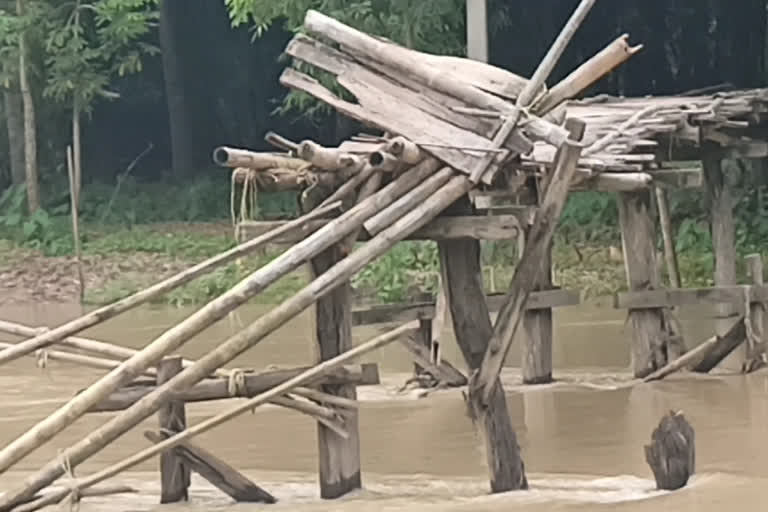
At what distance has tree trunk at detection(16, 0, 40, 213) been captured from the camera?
2738 centimetres

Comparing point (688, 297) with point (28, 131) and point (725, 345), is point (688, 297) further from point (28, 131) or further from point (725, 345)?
point (28, 131)

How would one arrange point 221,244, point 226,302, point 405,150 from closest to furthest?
point 226,302 → point 405,150 → point 221,244

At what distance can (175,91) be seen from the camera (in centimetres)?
3178

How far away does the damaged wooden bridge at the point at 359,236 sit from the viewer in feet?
28.3

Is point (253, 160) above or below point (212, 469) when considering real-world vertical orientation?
above

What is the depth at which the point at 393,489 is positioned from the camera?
1024cm

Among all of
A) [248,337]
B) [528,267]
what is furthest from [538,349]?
[248,337]

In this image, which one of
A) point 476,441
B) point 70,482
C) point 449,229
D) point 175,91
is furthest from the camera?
point 175,91

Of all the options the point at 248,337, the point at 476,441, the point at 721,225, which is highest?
the point at 721,225

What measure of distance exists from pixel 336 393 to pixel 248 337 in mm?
1071

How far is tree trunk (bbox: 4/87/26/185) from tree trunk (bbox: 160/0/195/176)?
3089 mm

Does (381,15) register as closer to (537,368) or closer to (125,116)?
(537,368)

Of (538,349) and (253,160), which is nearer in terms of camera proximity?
(253,160)

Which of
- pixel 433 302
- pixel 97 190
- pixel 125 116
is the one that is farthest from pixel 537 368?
pixel 125 116
